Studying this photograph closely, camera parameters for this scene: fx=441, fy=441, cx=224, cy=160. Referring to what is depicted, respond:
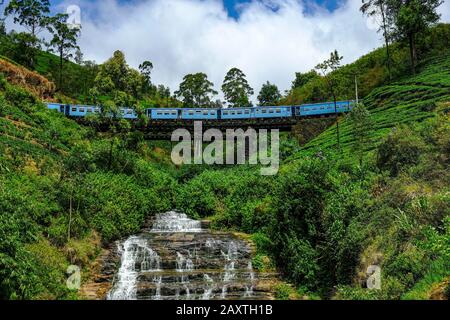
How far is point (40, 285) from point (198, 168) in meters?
32.3

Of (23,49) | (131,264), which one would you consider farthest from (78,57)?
(131,264)

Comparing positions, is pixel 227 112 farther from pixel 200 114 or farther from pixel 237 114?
pixel 200 114

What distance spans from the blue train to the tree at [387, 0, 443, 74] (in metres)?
10.4

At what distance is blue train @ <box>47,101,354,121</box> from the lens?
52406 millimetres

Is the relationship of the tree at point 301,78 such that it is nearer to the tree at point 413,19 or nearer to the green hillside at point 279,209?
the tree at point 413,19

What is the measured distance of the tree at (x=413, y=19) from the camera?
49406mm

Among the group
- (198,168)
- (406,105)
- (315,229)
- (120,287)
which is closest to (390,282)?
(315,229)

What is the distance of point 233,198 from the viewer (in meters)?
30.7

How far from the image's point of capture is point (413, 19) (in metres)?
49.1

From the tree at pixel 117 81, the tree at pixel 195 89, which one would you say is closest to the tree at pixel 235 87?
the tree at pixel 195 89

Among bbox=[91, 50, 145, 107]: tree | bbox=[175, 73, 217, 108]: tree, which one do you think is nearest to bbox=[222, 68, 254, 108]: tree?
bbox=[175, 73, 217, 108]: tree

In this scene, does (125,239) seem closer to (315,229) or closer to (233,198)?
(233,198)

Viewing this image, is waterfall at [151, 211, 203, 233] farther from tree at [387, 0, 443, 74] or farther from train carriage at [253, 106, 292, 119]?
tree at [387, 0, 443, 74]

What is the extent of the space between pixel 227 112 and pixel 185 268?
36794 mm
